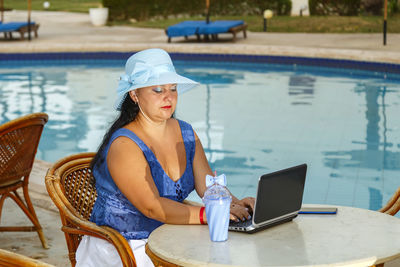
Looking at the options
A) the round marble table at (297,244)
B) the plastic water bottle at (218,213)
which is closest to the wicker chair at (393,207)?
the round marble table at (297,244)

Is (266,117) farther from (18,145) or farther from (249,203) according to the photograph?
(249,203)

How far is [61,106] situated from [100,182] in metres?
7.04

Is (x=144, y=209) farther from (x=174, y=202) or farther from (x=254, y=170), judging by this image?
(x=254, y=170)

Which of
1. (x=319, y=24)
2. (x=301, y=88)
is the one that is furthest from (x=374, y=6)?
(x=301, y=88)

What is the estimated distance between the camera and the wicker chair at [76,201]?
2619 millimetres

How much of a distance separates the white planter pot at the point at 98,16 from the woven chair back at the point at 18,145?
54.0ft

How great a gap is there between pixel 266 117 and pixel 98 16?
1226cm

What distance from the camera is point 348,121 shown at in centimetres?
840

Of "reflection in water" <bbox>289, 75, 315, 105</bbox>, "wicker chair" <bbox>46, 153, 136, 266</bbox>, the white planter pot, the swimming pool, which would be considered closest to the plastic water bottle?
"wicker chair" <bbox>46, 153, 136, 266</bbox>

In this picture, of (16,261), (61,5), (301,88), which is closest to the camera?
(16,261)

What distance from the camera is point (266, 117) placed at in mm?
8734

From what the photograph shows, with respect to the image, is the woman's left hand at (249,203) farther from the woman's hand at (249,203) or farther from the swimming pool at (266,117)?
the swimming pool at (266,117)

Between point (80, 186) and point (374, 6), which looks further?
point (374, 6)

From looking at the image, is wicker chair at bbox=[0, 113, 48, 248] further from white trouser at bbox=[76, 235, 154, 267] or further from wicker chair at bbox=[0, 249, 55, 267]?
wicker chair at bbox=[0, 249, 55, 267]
